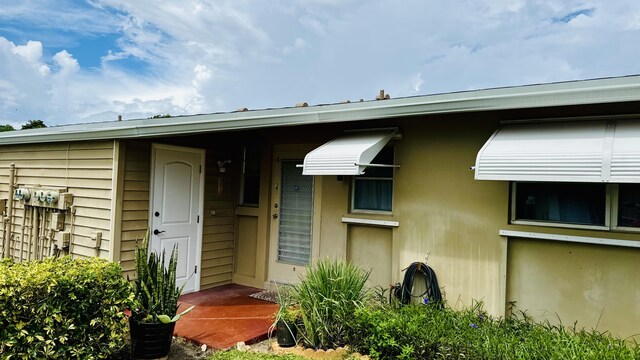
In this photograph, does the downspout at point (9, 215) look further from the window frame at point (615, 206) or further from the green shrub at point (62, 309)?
the window frame at point (615, 206)

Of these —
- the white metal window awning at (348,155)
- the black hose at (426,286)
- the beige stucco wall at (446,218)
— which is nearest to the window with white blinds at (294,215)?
the beige stucco wall at (446,218)

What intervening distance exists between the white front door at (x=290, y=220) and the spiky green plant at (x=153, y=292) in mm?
2336

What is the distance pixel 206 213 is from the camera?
22.0 feet

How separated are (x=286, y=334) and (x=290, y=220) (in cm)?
233

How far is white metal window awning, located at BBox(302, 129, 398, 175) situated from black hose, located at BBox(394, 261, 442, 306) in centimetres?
139

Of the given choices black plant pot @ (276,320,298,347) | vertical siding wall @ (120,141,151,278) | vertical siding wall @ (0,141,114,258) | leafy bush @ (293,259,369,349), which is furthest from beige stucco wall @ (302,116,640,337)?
vertical siding wall @ (0,141,114,258)

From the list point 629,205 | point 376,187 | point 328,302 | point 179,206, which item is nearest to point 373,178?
point 376,187

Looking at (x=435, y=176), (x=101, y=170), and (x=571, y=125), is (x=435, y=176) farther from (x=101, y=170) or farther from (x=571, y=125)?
(x=101, y=170)

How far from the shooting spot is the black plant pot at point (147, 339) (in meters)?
3.96

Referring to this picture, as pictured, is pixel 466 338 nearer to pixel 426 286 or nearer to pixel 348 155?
pixel 426 286

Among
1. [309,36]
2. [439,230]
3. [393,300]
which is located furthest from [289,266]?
[309,36]

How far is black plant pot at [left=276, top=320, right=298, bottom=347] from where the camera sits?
170 inches

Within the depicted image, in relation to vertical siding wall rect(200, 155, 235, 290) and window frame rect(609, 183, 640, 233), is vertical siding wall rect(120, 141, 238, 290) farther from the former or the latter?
window frame rect(609, 183, 640, 233)

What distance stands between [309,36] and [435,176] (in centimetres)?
876
